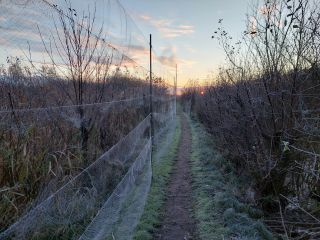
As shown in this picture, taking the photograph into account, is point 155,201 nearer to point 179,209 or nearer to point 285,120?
point 179,209

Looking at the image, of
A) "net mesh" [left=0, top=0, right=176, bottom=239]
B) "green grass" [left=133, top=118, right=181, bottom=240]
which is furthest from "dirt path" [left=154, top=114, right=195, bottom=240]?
"net mesh" [left=0, top=0, right=176, bottom=239]

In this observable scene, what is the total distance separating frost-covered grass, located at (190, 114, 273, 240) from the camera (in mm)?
4672

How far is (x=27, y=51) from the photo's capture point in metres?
3.58

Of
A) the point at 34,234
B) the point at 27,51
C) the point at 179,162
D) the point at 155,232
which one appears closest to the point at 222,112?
the point at 179,162

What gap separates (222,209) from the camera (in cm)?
557

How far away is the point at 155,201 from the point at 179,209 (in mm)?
441

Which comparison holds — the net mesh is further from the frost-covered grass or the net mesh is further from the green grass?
the frost-covered grass

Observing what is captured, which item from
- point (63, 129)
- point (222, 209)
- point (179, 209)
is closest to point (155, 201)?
point (179, 209)

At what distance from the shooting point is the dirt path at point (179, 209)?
487 cm

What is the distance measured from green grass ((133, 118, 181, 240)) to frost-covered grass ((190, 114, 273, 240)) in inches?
22.3

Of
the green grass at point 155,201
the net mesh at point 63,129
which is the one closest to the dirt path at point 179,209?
the green grass at point 155,201

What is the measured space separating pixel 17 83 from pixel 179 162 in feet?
21.2

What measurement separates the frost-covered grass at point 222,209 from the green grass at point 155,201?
1.86ft

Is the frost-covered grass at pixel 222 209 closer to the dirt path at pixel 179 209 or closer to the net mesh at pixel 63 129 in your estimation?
the dirt path at pixel 179 209
